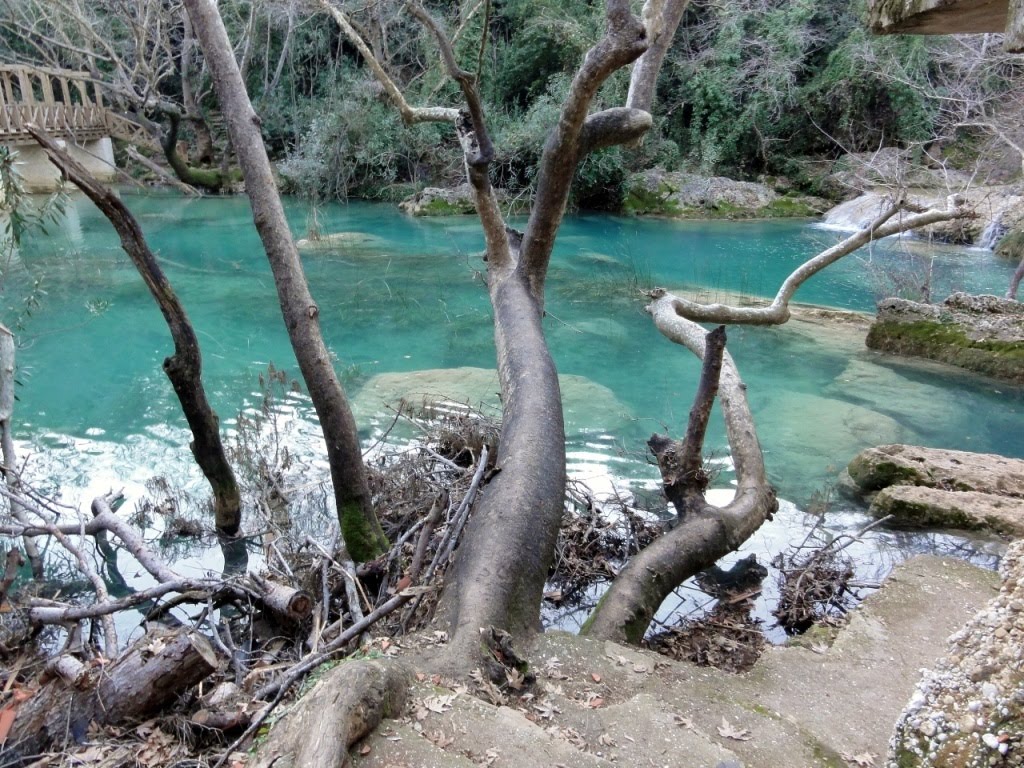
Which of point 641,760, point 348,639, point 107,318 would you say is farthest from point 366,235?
point 641,760

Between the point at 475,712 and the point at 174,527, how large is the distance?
413cm

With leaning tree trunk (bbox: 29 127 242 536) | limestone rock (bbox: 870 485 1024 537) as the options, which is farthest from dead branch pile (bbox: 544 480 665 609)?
leaning tree trunk (bbox: 29 127 242 536)

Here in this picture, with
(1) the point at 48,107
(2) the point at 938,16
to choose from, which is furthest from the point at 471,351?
(1) the point at 48,107

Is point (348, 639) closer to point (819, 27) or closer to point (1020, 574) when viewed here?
point (1020, 574)

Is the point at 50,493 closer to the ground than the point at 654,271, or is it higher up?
closer to the ground

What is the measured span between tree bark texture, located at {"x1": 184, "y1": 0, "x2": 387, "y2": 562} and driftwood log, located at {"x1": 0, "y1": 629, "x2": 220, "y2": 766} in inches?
61.3

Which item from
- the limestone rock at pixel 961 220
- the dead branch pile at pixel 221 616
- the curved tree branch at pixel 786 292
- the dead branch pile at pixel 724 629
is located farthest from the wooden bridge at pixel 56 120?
the limestone rock at pixel 961 220

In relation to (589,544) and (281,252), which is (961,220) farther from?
(281,252)

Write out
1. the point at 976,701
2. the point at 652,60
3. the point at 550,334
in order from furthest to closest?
the point at 550,334, the point at 652,60, the point at 976,701

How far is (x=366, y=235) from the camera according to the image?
1702cm

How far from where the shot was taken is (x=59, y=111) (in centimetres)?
2017

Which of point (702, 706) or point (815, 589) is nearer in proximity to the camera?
point (702, 706)

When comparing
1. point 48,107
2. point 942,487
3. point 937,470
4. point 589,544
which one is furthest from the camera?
point 48,107

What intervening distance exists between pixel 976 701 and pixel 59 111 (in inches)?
957
